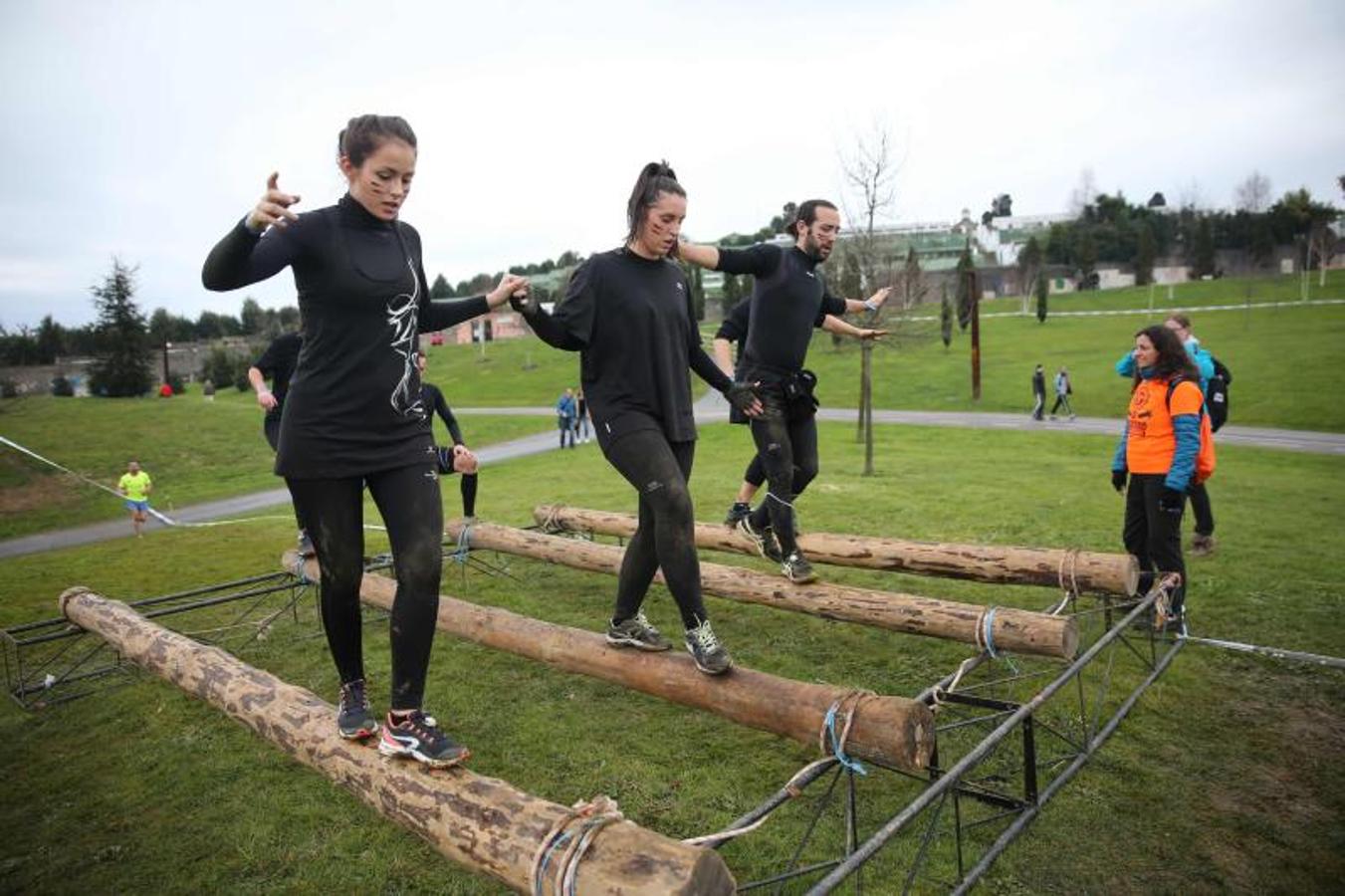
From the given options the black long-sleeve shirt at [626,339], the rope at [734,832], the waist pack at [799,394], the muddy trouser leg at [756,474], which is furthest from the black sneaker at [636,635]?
the muddy trouser leg at [756,474]

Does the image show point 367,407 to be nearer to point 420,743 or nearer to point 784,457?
point 420,743

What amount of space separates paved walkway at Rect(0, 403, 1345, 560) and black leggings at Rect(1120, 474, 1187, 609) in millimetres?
17989

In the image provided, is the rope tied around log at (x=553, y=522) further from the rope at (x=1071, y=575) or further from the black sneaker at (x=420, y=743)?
the black sneaker at (x=420, y=743)

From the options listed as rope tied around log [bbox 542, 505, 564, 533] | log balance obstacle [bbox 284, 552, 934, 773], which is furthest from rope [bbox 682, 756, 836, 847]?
rope tied around log [bbox 542, 505, 564, 533]

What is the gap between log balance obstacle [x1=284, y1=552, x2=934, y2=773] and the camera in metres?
3.57

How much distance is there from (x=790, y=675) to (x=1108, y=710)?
201cm

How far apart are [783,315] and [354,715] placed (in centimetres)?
388

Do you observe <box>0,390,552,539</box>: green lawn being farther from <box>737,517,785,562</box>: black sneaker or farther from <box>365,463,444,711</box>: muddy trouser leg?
<box>365,463,444,711</box>: muddy trouser leg

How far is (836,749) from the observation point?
11.9 feet

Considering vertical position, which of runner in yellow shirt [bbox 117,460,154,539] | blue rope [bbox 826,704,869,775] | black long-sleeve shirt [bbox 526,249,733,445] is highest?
black long-sleeve shirt [bbox 526,249,733,445]

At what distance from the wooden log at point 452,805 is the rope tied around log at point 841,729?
4.22ft

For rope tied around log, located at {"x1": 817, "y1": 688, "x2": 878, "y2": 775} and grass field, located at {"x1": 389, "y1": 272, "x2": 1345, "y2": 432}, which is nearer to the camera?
rope tied around log, located at {"x1": 817, "y1": 688, "x2": 878, "y2": 775}

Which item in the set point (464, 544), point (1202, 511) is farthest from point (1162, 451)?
point (464, 544)

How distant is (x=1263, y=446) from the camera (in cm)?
2273
